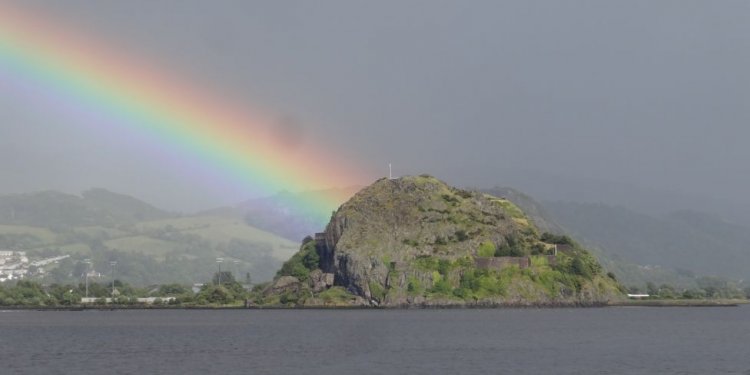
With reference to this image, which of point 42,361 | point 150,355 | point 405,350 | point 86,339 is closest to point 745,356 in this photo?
point 405,350

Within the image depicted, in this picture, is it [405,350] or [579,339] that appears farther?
[579,339]

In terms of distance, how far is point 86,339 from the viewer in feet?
641

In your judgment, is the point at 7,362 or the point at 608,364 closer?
the point at 608,364

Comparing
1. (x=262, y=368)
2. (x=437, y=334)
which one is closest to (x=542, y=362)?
(x=262, y=368)

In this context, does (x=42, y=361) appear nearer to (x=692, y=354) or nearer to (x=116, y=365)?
(x=116, y=365)

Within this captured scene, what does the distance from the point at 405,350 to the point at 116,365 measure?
4329 centimetres

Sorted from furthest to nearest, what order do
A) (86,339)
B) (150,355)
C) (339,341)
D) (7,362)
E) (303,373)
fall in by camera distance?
(86,339), (339,341), (150,355), (7,362), (303,373)

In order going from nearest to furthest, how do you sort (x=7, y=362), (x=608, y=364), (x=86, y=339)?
1. (x=608, y=364)
2. (x=7, y=362)
3. (x=86, y=339)

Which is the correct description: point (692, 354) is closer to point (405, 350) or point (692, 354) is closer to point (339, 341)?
point (405, 350)

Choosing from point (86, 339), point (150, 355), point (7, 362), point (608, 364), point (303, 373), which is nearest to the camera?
point (303, 373)

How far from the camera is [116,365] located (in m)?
→ 137

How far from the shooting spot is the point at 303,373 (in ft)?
403

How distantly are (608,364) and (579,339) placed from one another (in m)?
48.5

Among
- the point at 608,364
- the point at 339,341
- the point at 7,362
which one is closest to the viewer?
the point at 608,364
